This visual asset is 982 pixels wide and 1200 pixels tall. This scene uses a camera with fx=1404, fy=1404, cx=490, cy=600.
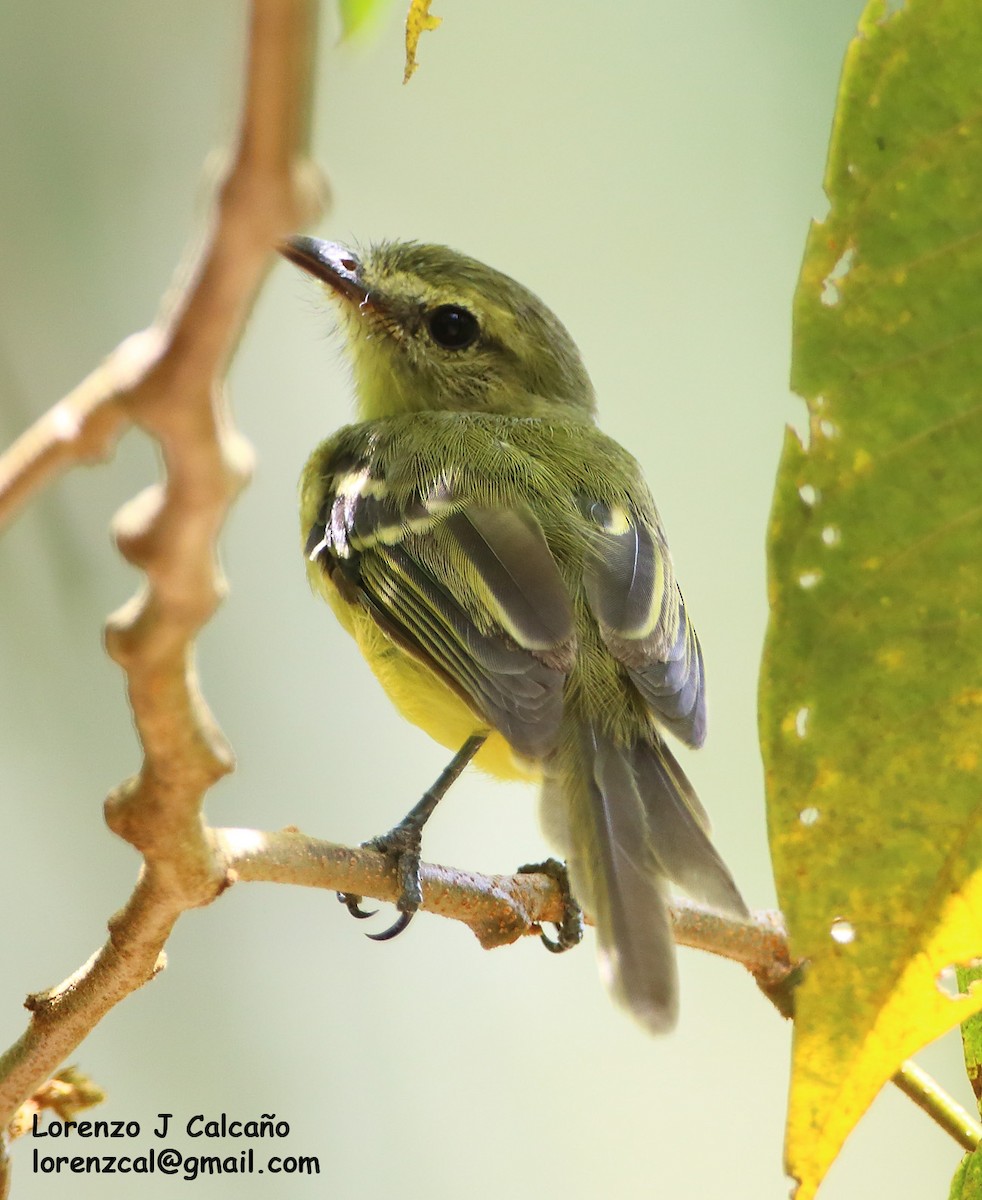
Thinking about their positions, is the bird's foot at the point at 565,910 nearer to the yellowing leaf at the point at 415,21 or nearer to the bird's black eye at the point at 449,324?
the bird's black eye at the point at 449,324

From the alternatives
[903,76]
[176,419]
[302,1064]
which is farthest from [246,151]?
[302,1064]

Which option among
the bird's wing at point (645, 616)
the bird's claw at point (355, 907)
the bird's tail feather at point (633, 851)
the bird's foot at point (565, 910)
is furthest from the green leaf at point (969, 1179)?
the bird's claw at point (355, 907)

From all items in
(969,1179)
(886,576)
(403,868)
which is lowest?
(969,1179)

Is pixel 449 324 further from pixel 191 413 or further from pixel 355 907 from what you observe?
pixel 191 413

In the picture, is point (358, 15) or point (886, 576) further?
point (886, 576)

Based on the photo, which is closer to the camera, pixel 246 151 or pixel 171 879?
pixel 246 151

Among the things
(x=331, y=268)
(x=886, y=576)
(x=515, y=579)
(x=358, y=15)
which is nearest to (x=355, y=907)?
(x=515, y=579)

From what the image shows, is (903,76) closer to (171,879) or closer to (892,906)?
(892,906)
